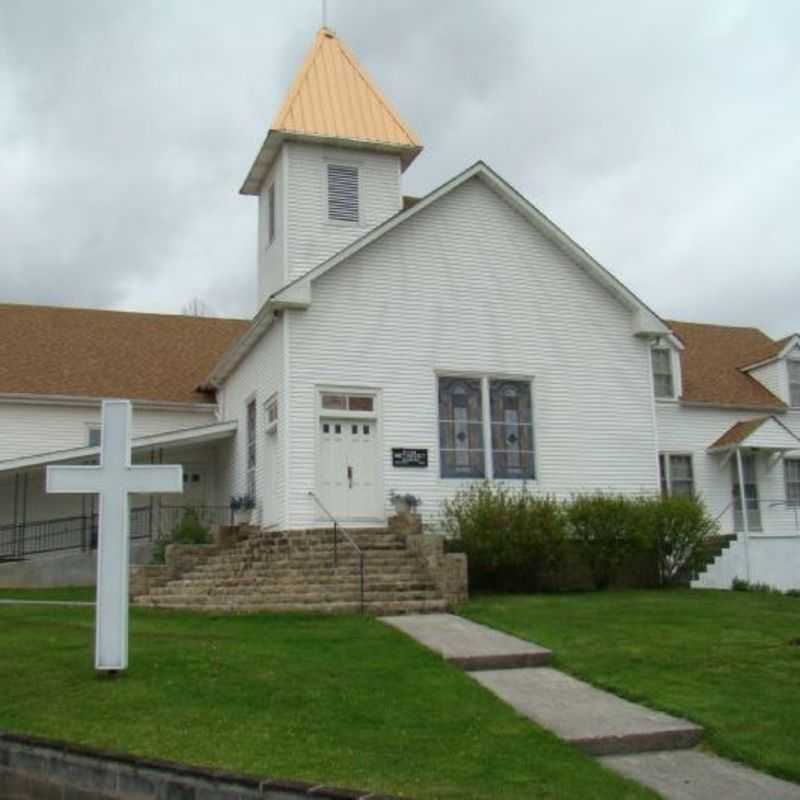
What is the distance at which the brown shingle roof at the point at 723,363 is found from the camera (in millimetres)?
28359

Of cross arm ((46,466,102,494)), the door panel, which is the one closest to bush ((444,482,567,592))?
the door panel

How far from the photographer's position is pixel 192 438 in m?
23.5

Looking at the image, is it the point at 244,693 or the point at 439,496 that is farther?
the point at 439,496

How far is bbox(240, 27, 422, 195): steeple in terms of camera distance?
79.4ft

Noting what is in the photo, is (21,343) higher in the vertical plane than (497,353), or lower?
higher

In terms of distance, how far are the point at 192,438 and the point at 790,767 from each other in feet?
57.8

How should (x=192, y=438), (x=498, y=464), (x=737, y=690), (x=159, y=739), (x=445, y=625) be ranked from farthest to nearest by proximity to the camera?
1. (x=192, y=438)
2. (x=498, y=464)
3. (x=445, y=625)
4. (x=737, y=690)
5. (x=159, y=739)

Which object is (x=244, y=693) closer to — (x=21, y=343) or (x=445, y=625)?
(x=445, y=625)

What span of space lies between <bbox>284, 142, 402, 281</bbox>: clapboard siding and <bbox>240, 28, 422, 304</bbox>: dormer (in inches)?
0.9

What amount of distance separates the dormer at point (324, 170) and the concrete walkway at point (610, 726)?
13.3 metres

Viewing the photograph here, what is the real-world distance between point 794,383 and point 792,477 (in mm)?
3067

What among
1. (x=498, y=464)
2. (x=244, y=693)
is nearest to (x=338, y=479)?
(x=498, y=464)

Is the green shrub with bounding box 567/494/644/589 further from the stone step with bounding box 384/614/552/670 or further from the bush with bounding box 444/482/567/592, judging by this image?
the stone step with bounding box 384/614/552/670

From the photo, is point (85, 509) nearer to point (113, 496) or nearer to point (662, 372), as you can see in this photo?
point (662, 372)
